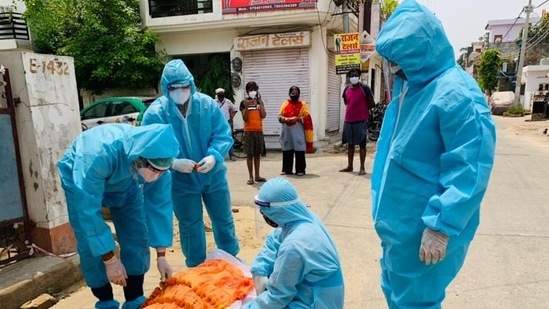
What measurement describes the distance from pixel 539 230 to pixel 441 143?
3156 mm

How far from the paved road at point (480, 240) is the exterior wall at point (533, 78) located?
767 inches

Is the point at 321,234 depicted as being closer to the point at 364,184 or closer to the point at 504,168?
the point at 364,184

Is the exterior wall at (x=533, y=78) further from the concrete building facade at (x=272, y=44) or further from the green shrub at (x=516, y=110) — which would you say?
the concrete building facade at (x=272, y=44)

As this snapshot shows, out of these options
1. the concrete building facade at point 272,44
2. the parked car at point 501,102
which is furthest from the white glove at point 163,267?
the parked car at point 501,102

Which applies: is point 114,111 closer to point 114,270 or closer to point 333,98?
point 333,98

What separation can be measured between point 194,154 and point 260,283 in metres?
1.24

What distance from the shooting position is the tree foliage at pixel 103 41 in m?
10.4

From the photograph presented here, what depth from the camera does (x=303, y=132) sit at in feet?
21.4

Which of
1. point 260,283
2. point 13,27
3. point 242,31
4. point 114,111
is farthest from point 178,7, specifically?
point 260,283

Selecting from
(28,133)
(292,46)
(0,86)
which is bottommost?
(28,133)

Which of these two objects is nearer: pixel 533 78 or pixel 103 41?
pixel 103 41

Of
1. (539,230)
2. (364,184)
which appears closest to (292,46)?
(364,184)

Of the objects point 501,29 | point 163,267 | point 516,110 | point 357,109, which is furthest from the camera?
point 501,29

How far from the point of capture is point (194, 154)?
2973 mm
